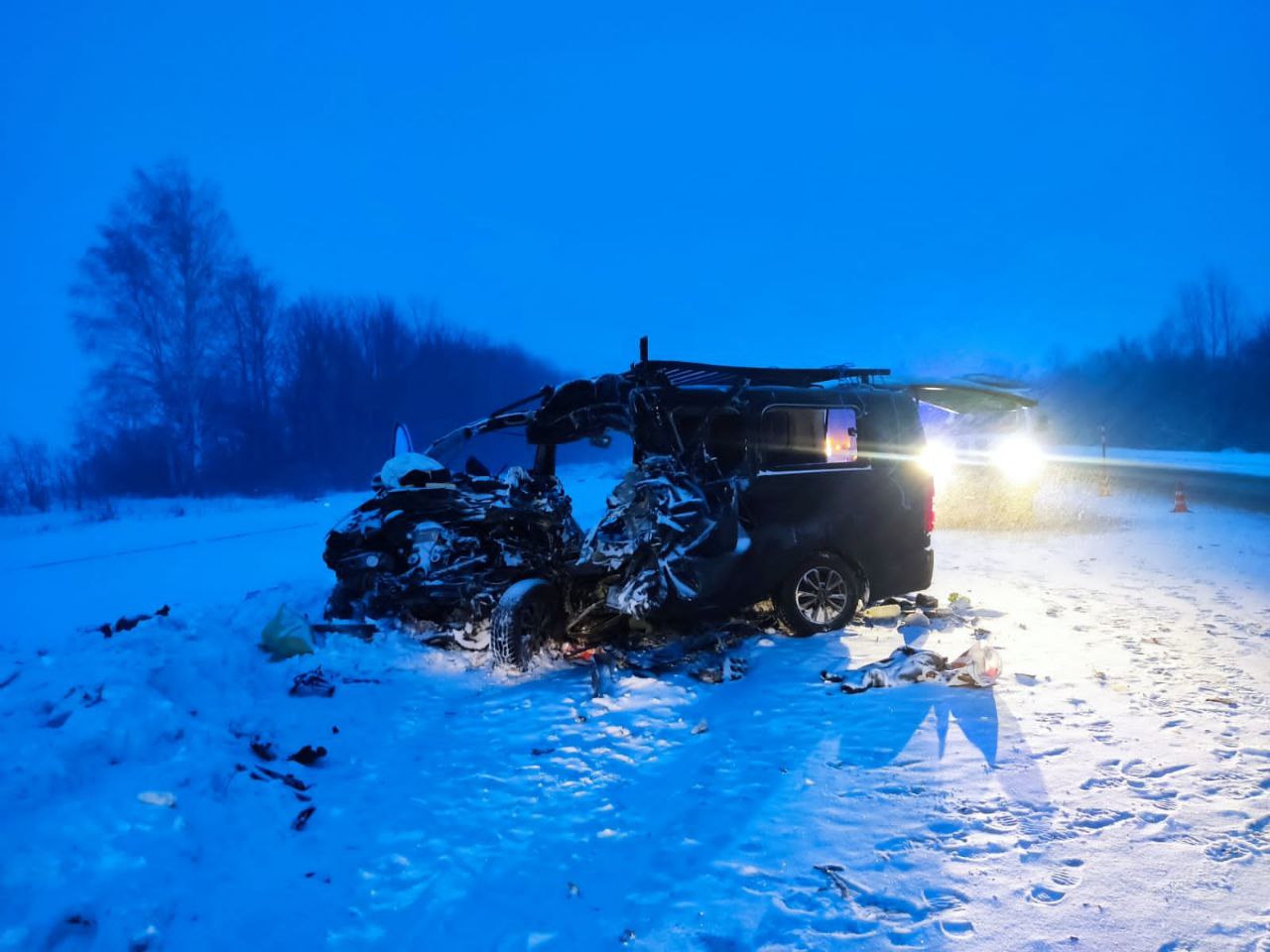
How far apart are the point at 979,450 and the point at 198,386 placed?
2759 cm

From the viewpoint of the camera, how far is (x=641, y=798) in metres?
3.64

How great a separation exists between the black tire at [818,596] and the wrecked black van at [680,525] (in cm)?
1

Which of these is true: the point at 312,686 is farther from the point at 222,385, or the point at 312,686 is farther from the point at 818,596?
the point at 222,385

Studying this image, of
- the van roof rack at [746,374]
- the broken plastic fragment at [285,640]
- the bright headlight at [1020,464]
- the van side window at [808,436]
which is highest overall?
the van roof rack at [746,374]

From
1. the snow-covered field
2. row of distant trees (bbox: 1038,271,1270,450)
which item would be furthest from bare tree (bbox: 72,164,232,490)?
row of distant trees (bbox: 1038,271,1270,450)

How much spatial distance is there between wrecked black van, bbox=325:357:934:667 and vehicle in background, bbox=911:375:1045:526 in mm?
915

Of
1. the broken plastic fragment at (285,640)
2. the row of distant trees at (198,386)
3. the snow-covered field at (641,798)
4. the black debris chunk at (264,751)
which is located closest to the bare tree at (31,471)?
the row of distant trees at (198,386)

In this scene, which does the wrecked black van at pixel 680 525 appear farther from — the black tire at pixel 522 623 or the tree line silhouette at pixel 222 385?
the tree line silhouette at pixel 222 385

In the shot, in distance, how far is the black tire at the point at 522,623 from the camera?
219 inches

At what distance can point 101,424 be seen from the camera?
24594mm

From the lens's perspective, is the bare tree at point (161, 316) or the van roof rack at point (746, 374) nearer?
the van roof rack at point (746, 374)

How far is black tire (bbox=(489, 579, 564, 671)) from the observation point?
5555 mm

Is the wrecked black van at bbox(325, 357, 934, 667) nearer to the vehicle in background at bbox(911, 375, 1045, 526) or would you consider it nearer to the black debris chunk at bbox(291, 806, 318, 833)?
the vehicle in background at bbox(911, 375, 1045, 526)

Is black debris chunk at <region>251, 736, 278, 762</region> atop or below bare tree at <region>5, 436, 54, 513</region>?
below
